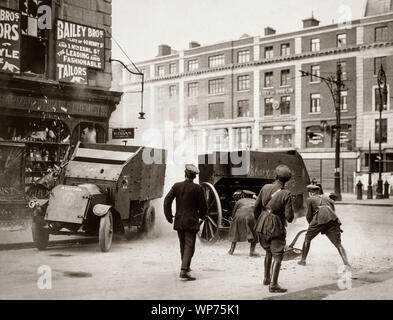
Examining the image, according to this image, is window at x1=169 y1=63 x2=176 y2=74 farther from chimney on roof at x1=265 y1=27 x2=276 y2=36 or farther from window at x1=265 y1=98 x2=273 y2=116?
chimney on roof at x1=265 y1=27 x2=276 y2=36

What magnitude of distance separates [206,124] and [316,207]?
19.7 metres

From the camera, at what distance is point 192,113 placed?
27.7 meters

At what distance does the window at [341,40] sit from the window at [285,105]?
6.59 m

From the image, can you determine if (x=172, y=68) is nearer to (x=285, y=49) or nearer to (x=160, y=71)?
(x=160, y=71)

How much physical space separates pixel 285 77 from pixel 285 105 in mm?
2476

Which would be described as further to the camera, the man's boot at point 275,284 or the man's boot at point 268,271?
the man's boot at point 268,271

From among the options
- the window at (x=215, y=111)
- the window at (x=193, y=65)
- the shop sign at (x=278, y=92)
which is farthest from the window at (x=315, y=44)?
the window at (x=193, y=65)

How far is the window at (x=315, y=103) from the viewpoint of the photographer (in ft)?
152

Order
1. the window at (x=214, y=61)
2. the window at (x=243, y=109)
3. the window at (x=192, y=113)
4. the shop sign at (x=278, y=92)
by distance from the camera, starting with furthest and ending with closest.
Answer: the shop sign at (x=278, y=92), the window at (x=243, y=109), the window at (x=214, y=61), the window at (x=192, y=113)

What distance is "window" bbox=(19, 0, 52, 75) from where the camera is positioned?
47.3 ft

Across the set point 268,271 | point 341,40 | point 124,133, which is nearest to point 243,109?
point 341,40

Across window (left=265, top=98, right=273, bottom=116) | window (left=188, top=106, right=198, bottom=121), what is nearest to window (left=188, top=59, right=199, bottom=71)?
window (left=188, top=106, right=198, bottom=121)

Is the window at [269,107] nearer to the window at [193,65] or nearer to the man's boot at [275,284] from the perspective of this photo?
the window at [193,65]
